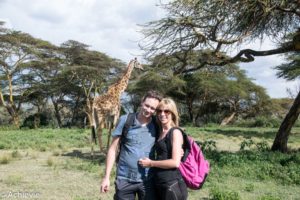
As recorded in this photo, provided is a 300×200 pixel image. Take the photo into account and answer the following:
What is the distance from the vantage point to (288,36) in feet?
42.6

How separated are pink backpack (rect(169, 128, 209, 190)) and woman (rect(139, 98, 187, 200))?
0.19 feet

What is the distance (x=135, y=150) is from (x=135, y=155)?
43 mm

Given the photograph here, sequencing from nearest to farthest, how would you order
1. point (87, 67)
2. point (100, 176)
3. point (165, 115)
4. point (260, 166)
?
1. point (165, 115)
2. point (100, 176)
3. point (260, 166)
4. point (87, 67)

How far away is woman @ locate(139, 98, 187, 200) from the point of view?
3.86m

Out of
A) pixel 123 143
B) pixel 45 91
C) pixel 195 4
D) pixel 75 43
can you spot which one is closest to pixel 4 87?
pixel 45 91

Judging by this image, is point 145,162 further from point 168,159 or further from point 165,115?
point 165,115

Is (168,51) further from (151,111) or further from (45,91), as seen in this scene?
(45,91)

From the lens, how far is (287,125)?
38.8ft

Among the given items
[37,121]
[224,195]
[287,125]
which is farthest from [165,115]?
[37,121]

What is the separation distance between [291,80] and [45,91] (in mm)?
16930

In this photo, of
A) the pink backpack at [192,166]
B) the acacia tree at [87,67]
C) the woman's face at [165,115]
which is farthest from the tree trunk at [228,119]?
the woman's face at [165,115]

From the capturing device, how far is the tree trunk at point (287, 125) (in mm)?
11633

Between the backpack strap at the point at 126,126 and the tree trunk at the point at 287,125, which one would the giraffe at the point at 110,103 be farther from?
the backpack strap at the point at 126,126

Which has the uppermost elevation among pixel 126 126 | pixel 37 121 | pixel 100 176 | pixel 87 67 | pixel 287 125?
pixel 87 67
